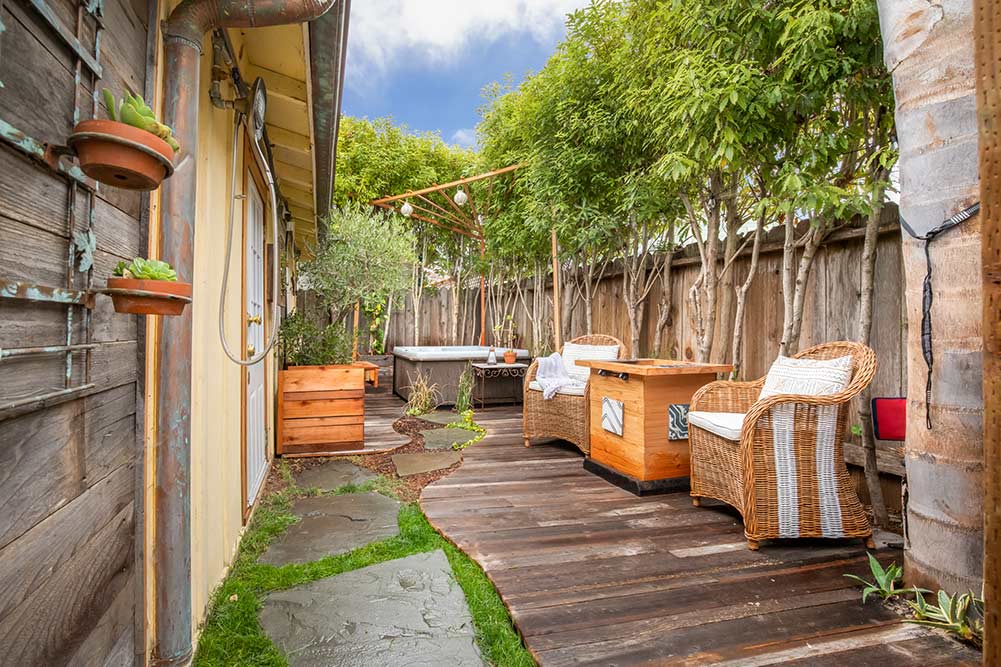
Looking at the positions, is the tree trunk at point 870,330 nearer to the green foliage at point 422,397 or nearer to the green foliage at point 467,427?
the green foliage at point 467,427

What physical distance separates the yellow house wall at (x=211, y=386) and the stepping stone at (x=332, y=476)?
87 centimetres

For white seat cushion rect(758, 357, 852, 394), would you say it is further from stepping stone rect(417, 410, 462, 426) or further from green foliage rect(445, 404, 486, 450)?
stepping stone rect(417, 410, 462, 426)

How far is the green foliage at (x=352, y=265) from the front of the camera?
4785mm

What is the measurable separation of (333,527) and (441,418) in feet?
9.74

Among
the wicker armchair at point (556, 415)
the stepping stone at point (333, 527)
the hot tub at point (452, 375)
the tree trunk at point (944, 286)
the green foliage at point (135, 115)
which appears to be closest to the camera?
the green foliage at point (135, 115)

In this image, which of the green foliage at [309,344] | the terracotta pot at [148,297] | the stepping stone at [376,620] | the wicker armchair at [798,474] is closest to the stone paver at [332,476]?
the green foliage at [309,344]

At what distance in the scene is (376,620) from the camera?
1714mm

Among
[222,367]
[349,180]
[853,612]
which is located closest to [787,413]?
[853,612]

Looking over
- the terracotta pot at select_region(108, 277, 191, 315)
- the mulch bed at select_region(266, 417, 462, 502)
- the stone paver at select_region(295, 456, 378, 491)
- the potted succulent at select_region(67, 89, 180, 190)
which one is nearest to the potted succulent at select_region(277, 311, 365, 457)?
the mulch bed at select_region(266, 417, 462, 502)

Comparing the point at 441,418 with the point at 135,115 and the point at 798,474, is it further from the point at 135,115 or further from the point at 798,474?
the point at 135,115

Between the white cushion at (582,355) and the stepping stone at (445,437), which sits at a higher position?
the white cushion at (582,355)

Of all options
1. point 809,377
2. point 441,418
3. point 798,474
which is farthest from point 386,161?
point 798,474

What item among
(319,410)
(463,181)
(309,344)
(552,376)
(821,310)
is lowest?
(319,410)

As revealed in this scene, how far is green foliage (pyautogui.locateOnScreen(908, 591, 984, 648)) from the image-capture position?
1.62 meters
